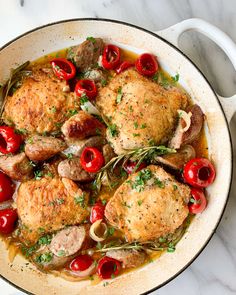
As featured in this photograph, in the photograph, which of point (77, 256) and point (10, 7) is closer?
point (77, 256)

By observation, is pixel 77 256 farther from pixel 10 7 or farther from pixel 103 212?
pixel 10 7

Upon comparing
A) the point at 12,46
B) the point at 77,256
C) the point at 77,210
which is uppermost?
the point at 12,46

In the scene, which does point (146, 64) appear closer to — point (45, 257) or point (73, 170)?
point (73, 170)

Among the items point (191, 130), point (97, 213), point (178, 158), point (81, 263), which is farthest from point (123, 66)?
point (81, 263)

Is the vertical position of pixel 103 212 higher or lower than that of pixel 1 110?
lower

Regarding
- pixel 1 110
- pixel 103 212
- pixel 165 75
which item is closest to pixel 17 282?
pixel 103 212

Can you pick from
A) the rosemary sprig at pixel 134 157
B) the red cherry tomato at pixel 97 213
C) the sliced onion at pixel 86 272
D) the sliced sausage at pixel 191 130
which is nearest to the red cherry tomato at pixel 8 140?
the rosemary sprig at pixel 134 157
